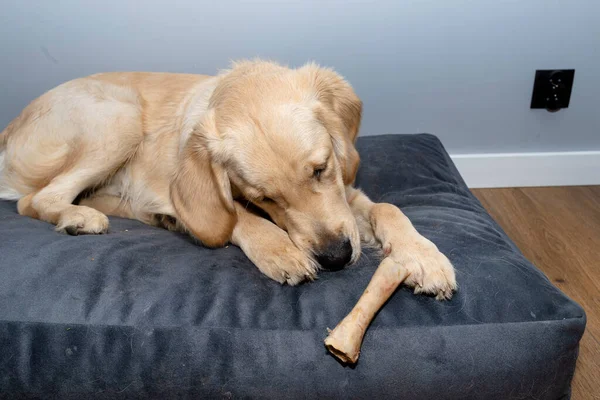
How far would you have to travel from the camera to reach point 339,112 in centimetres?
201

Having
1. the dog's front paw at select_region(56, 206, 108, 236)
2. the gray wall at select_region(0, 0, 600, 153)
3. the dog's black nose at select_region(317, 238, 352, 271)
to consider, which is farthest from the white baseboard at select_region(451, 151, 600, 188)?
the dog's front paw at select_region(56, 206, 108, 236)

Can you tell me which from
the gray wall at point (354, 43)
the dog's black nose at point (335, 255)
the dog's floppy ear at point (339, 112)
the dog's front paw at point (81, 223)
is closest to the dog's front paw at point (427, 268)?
the dog's black nose at point (335, 255)

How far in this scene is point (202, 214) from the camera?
1888 mm

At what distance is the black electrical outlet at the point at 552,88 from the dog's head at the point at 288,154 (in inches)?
66.1

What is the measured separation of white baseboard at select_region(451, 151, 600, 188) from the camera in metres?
3.41

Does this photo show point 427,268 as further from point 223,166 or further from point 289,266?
point 223,166

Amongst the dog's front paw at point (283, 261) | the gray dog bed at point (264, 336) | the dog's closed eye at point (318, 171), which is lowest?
the gray dog bed at point (264, 336)

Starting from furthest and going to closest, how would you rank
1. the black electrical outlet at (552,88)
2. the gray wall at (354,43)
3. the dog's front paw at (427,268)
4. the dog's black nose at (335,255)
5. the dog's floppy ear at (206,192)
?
the black electrical outlet at (552,88), the gray wall at (354,43), the dog's floppy ear at (206,192), the dog's black nose at (335,255), the dog's front paw at (427,268)

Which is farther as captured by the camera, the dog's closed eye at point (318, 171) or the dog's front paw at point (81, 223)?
the dog's front paw at point (81, 223)

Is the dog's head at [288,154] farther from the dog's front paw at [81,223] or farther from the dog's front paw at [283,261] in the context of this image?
the dog's front paw at [81,223]

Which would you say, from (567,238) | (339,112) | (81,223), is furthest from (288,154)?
(567,238)

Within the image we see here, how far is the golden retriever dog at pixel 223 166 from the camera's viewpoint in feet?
5.46

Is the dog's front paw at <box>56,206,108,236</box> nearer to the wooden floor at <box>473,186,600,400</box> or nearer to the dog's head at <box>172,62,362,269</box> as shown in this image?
the dog's head at <box>172,62,362,269</box>

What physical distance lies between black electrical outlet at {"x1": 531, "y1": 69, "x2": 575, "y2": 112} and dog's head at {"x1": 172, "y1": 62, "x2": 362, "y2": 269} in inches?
66.1
